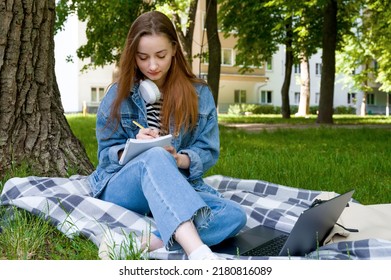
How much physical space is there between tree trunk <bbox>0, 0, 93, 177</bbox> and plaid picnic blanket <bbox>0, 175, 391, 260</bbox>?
40 cm

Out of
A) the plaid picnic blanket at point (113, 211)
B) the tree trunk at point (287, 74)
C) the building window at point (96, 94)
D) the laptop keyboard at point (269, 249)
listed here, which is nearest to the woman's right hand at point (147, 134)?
the plaid picnic blanket at point (113, 211)

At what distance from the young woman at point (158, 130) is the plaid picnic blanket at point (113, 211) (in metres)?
0.11

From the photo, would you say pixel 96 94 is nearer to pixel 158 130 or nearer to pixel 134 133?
pixel 134 133

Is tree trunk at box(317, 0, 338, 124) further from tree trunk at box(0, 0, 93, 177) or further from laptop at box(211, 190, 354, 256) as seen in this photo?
laptop at box(211, 190, 354, 256)

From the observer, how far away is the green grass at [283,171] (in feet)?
8.86

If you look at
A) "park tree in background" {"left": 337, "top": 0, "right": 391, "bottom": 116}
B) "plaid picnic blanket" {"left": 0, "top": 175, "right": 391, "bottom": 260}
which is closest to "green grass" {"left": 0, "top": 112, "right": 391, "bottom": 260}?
"plaid picnic blanket" {"left": 0, "top": 175, "right": 391, "bottom": 260}

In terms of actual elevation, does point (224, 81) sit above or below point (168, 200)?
above

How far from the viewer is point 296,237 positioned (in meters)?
2.46

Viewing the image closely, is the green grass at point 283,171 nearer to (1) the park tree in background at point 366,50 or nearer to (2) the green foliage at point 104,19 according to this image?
(2) the green foliage at point 104,19

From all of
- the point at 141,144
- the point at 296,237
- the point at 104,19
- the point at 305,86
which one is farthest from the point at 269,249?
the point at 305,86

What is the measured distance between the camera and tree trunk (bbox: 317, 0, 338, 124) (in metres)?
14.9

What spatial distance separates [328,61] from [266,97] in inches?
1093
